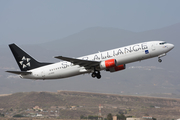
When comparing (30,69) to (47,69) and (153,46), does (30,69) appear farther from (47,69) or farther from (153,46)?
(153,46)

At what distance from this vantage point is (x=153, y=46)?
4969 centimetres

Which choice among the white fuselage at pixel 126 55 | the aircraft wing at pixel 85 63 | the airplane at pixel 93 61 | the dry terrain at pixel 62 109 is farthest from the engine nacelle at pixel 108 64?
the dry terrain at pixel 62 109

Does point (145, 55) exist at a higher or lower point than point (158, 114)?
higher

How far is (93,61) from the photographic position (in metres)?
49.3

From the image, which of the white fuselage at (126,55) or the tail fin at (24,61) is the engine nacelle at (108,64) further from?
the tail fin at (24,61)

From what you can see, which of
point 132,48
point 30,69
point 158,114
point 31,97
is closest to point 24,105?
point 31,97

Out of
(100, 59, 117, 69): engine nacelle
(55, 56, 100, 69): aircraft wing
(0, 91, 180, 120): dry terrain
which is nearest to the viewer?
(100, 59, 117, 69): engine nacelle

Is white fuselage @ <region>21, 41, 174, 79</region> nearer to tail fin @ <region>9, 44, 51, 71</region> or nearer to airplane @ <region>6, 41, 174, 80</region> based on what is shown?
airplane @ <region>6, 41, 174, 80</region>

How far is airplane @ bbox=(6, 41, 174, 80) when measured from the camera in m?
49.2

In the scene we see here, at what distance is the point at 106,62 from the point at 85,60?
3.74 meters

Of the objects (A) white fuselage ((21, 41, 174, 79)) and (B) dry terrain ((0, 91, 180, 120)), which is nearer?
(A) white fuselage ((21, 41, 174, 79))

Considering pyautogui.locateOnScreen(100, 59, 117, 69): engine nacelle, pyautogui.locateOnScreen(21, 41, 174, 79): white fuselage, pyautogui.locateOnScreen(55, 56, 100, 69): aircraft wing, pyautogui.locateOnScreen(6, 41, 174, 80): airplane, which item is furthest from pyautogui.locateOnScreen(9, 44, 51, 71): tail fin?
pyautogui.locateOnScreen(100, 59, 117, 69): engine nacelle

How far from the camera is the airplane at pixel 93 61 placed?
49.2m

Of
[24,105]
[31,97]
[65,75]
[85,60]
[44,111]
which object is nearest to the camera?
[85,60]
